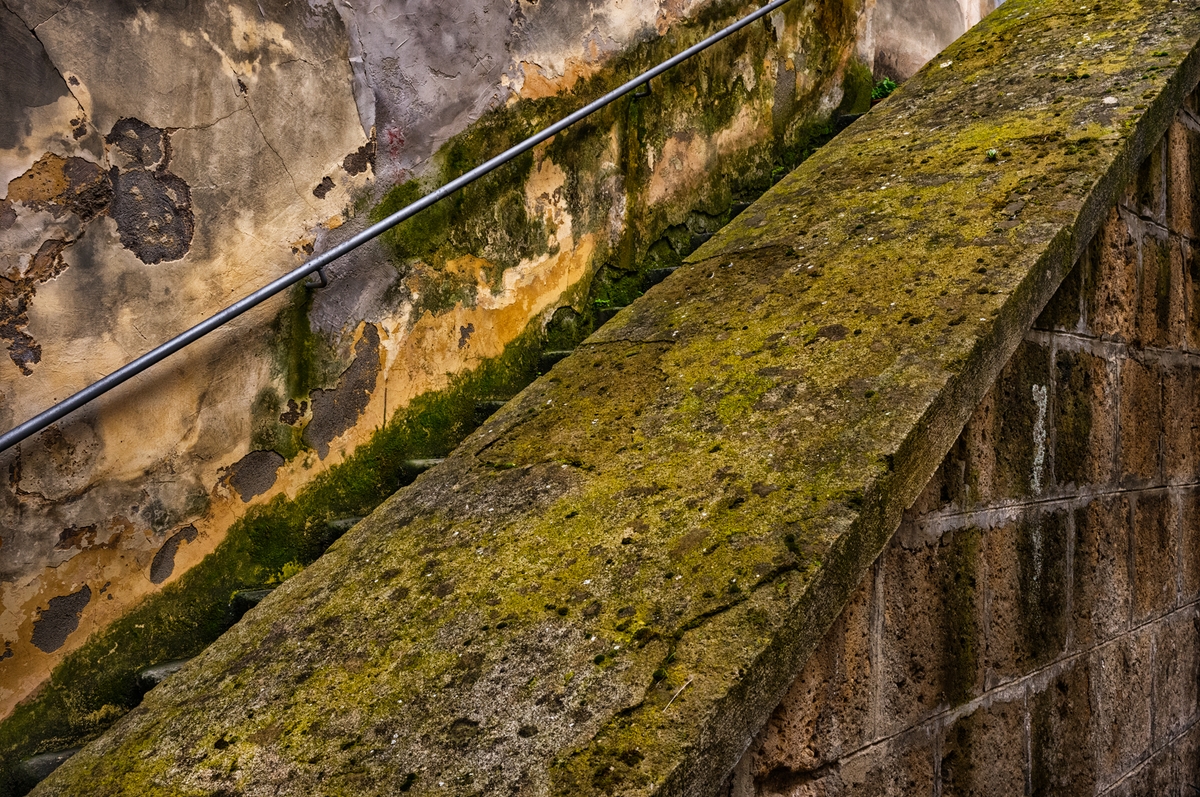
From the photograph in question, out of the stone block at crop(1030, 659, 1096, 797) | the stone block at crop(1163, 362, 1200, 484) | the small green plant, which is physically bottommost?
→ the stone block at crop(1030, 659, 1096, 797)

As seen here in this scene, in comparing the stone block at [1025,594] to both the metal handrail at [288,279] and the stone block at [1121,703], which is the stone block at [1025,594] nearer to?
the stone block at [1121,703]

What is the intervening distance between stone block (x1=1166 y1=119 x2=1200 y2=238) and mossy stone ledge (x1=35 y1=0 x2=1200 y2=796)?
192mm

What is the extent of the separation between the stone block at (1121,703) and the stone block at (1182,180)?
135 cm

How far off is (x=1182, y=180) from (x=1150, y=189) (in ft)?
1.00

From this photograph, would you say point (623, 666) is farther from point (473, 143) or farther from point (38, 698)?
point (473, 143)

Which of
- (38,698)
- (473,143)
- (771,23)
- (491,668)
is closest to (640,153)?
(473,143)

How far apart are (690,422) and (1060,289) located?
1.08 meters

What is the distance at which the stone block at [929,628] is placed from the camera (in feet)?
6.09

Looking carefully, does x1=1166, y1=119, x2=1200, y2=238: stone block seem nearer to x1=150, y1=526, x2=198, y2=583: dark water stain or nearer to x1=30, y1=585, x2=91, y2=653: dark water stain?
x1=150, y1=526, x2=198, y2=583: dark water stain

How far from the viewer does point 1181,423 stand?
3.08 meters

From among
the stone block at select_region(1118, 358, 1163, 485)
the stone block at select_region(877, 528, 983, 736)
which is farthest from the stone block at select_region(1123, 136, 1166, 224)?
the stone block at select_region(877, 528, 983, 736)

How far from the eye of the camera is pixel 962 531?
206cm

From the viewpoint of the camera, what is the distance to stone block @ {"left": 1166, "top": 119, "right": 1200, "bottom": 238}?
2852 mm

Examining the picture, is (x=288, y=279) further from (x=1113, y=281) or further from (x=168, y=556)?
(x=1113, y=281)
